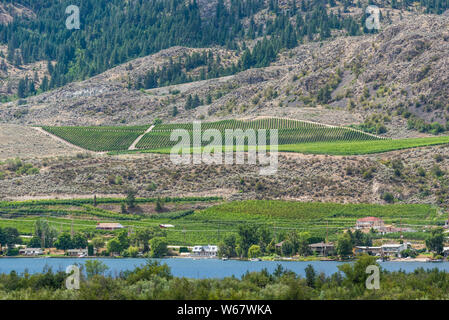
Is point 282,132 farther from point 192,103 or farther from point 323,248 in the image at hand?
point 323,248

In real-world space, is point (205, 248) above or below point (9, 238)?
below

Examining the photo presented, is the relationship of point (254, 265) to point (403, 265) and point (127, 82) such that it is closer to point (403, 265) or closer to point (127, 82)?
point (403, 265)

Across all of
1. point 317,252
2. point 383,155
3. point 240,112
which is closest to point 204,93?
point 240,112

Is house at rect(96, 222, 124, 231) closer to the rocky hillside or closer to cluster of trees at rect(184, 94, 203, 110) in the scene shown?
the rocky hillside

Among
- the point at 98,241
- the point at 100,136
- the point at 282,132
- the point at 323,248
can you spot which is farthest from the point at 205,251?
the point at 100,136

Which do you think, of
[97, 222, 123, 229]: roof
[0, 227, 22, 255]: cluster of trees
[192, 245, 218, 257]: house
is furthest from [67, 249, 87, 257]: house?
[192, 245, 218, 257]: house

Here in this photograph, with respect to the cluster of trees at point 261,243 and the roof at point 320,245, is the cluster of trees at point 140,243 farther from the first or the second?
the roof at point 320,245
